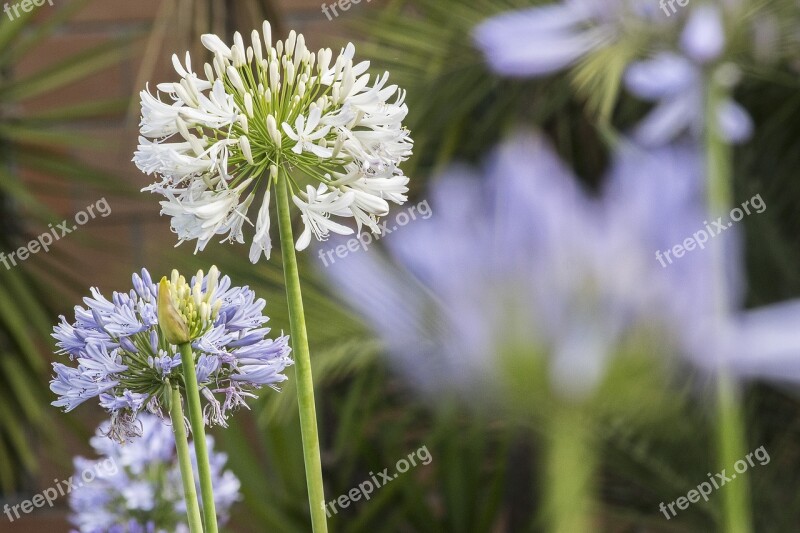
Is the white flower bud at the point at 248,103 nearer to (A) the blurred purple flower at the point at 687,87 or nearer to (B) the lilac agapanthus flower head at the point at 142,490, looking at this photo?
(B) the lilac agapanthus flower head at the point at 142,490

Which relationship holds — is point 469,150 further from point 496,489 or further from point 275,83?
point 275,83

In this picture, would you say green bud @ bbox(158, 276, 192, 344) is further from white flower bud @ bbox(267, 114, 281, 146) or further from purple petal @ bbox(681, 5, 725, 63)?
purple petal @ bbox(681, 5, 725, 63)

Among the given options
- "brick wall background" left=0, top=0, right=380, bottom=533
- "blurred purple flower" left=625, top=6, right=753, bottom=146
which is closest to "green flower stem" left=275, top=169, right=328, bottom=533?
"blurred purple flower" left=625, top=6, right=753, bottom=146

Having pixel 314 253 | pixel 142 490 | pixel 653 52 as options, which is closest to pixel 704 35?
pixel 653 52

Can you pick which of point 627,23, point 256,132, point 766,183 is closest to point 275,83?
point 256,132

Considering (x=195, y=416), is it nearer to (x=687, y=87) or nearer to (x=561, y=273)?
(x=561, y=273)

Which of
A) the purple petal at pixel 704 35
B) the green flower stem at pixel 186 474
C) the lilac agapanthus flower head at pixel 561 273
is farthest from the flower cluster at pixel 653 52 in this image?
the green flower stem at pixel 186 474
